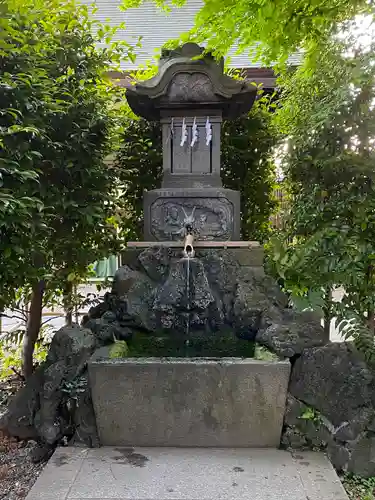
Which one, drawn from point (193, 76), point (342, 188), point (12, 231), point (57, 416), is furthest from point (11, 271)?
point (342, 188)

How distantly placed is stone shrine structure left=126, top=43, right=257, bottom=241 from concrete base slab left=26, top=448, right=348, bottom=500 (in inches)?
84.7

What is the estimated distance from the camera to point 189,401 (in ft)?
8.66

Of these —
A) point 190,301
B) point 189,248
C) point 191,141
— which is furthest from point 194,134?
point 190,301

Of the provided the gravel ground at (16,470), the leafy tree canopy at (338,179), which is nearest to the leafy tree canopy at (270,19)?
the leafy tree canopy at (338,179)

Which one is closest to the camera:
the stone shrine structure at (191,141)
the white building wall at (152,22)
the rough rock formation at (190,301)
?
the rough rock formation at (190,301)

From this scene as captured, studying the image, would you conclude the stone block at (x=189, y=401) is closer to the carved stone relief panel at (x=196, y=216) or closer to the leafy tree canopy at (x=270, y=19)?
the carved stone relief panel at (x=196, y=216)

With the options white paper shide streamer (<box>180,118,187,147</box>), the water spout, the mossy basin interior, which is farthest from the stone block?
white paper shide streamer (<box>180,118,187,147</box>)

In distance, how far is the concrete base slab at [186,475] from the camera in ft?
Result: 7.38

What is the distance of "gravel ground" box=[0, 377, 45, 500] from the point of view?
256 centimetres

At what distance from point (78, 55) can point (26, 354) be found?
118 inches

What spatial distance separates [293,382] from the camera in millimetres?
2809

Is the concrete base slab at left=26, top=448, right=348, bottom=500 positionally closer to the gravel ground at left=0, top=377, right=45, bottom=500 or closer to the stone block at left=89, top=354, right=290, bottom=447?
the stone block at left=89, top=354, right=290, bottom=447

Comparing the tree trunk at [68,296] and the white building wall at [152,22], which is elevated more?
the white building wall at [152,22]

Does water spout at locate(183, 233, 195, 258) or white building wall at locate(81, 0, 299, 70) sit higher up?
white building wall at locate(81, 0, 299, 70)
